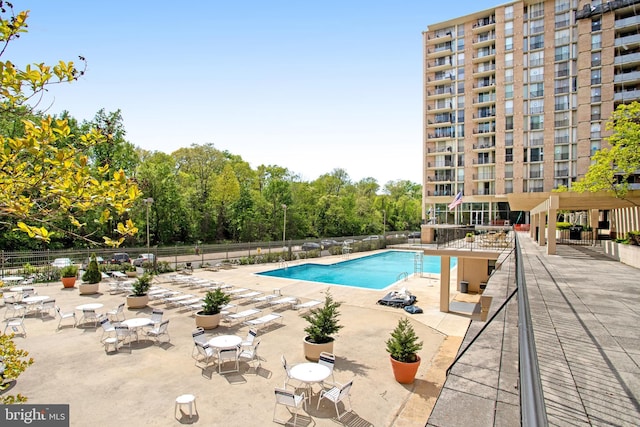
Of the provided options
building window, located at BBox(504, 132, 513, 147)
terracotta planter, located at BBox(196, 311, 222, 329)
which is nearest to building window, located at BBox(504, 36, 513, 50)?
building window, located at BBox(504, 132, 513, 147)

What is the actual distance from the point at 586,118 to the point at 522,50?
498 inches

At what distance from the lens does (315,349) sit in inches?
392

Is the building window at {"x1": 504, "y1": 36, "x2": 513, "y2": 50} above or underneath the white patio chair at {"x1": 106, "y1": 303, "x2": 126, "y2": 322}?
above

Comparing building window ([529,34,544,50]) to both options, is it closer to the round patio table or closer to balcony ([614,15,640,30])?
balcony ([614,15,640,30])

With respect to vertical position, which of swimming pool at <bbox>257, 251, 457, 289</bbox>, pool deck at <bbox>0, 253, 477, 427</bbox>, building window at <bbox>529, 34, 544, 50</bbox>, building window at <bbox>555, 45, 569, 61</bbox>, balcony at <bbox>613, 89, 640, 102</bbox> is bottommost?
swimming pool at <bbox>257, 251, 457, 289</bbox>

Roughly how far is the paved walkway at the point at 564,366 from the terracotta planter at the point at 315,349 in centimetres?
470

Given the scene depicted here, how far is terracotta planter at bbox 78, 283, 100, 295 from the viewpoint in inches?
696

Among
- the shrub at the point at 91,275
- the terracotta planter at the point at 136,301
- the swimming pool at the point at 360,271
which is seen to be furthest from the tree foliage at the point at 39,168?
the swimming pool at the point at 360,271

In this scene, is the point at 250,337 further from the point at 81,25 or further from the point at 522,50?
the point at 522,50

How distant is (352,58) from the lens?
17047 millimetres

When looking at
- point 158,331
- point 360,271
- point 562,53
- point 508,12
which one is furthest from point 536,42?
point 158,331

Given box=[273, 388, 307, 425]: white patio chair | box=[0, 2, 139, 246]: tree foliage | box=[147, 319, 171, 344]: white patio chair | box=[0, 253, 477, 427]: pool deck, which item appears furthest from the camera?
box=[147, 319, 171, 344]: white patio chair

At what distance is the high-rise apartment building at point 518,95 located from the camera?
42.2 meters

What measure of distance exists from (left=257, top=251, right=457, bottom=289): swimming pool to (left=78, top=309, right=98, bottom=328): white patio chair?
14.4 metres
